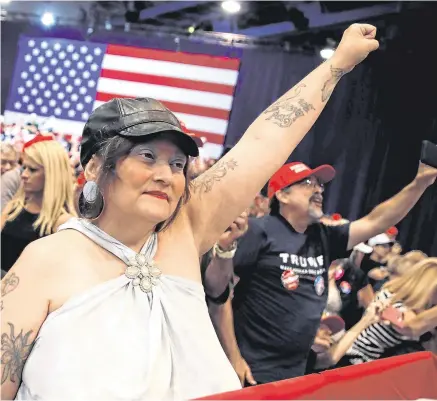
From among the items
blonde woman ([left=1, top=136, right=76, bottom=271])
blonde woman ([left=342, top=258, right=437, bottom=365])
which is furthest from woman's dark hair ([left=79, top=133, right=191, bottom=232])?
blonde woman ([left=342, top=258, right=437, bottom=365])

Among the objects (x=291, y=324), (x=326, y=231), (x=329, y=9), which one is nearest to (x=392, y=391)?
(x=291, y=324)

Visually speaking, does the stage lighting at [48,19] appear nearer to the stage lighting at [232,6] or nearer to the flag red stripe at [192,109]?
the flag red stripe at [192,109]

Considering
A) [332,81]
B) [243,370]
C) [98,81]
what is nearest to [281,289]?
[243,370]

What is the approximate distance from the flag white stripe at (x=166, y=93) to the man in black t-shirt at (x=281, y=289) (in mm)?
1605

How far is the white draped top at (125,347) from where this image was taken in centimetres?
96

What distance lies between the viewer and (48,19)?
15.0 ft

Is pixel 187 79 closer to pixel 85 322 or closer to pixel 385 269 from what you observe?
pixel 385 269

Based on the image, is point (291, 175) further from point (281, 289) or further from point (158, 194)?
point (158, 194)

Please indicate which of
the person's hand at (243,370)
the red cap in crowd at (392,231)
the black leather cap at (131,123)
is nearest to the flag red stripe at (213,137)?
the red cap in crowd at (392,231)

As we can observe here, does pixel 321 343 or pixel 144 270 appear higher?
pixel 144 270

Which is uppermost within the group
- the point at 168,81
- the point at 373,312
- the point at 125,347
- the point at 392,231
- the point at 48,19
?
the point at 48,19

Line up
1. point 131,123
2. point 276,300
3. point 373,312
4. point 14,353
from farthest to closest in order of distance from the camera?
point 373,312 → point 276,300 → point 131,123 → point 14,353

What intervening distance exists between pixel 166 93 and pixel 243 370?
2490 millimetres

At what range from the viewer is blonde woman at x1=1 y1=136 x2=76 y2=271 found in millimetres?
2768
